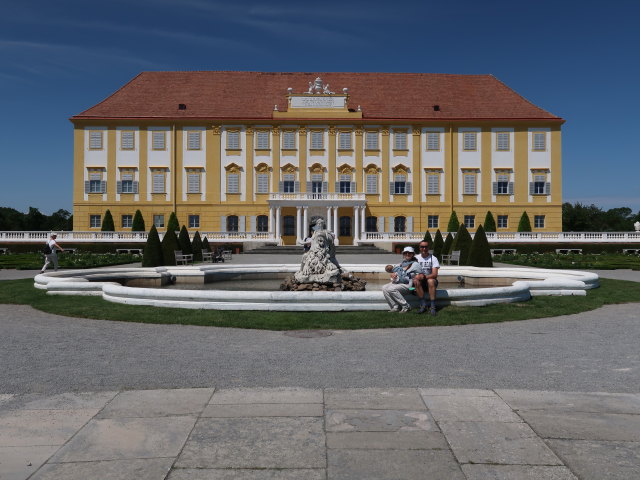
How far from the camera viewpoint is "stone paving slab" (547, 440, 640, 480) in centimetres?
336

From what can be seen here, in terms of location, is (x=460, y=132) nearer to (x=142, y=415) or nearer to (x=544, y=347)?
(x=544, y=347)

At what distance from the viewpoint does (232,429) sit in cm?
407

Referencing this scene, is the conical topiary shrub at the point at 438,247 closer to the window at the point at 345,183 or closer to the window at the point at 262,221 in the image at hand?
the window at the point at 345,183

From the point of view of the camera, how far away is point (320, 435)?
3941 mm

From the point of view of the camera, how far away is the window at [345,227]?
4541 cm

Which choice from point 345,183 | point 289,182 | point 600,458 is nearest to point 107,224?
point 289,182

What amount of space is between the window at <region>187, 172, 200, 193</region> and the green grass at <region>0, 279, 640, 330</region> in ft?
114

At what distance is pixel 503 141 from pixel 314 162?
650 inches

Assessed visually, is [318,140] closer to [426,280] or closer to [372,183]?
[372,183]

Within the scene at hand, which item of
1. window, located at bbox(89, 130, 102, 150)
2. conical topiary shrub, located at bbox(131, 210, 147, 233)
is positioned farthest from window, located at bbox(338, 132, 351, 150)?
window, located at bbox(89, 130, 102, 150)

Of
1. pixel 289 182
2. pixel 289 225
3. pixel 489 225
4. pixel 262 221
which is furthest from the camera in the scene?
pixel 289 182

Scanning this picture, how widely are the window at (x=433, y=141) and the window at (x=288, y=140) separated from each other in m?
11.8

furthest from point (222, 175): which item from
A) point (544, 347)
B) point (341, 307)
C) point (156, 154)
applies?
point (544, 347)

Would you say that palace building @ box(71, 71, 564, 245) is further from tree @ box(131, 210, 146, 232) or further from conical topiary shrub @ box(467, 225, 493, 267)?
conical topiary shrub @ box(467, 225, 493, 267)
